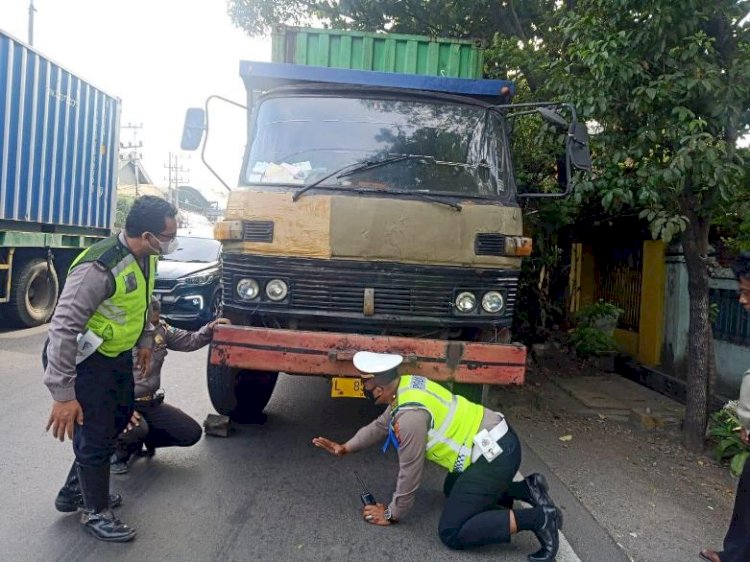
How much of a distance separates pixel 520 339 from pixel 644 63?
384cm

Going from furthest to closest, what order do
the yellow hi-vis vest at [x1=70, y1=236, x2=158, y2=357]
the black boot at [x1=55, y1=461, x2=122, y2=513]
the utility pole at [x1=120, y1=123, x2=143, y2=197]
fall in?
the utility pole at [x1=120, y1=123, x2=143, y2=197] → the black boot at [x1=55, y1=461, x2=122, y2=513] → the yellow hi-vis vest at [x1=70, y1=236, x2=158, y2=357]

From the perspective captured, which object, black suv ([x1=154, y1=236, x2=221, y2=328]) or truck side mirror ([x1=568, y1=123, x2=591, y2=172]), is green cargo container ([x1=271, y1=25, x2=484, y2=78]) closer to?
truck side mirror ([x1=568, y1=123, x2=591, y2=172])

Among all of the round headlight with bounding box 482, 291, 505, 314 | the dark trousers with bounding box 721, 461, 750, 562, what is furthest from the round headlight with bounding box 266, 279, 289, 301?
the dark trousers with bounding box 721, 461, 750, 562

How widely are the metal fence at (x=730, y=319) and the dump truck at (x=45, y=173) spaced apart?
27.4ft

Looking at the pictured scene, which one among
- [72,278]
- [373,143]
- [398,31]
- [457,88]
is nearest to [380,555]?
[72,278]

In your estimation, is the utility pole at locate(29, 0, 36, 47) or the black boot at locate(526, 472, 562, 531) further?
the utility pole at locate(29, 0, 36, 47)

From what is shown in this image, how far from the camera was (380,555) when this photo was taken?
10.4 ft

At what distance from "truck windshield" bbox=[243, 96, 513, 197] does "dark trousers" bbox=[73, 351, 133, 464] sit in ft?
5.57

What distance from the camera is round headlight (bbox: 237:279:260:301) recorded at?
408cm

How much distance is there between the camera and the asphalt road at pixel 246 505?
3154mm

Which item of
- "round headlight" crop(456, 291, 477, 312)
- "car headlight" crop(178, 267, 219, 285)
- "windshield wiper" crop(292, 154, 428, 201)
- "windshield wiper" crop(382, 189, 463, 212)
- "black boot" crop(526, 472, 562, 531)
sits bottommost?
"black boot" crop(526, 472, 562, 531)

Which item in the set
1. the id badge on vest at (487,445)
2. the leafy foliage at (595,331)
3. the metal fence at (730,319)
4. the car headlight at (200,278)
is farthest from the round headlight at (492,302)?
the car headlight at (200,278)

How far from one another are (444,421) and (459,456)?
196mm

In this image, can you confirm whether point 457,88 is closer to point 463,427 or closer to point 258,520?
point 463,427
